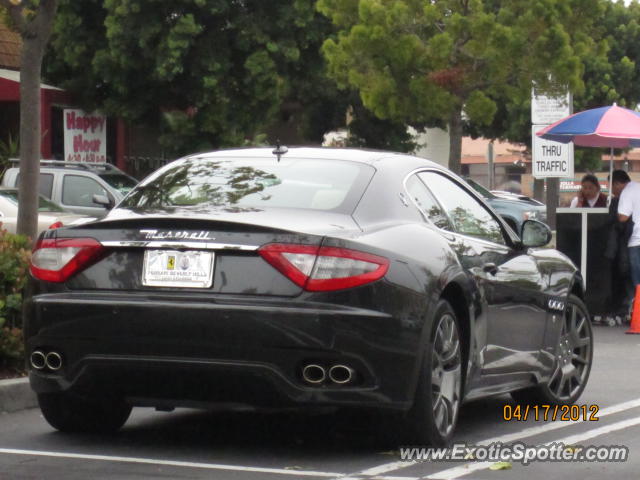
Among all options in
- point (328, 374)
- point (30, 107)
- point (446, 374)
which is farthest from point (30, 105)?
point (328, 374)

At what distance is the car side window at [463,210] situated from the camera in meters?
7.69

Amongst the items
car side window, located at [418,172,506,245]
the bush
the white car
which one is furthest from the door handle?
the white car

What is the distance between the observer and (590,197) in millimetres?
16297

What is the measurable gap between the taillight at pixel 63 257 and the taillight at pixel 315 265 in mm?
839

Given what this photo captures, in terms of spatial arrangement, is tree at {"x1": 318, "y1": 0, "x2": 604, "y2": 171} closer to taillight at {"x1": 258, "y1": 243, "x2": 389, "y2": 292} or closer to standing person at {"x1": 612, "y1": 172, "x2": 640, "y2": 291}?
standing person at {"x1": 612, "y1": 172, "x2": 640, "y2": 291}

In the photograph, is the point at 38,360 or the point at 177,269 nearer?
the point at 177,269

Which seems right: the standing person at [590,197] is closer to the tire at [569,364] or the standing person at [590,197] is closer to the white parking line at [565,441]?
the tire at [569,364]

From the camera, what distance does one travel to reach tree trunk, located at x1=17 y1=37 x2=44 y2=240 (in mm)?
11055

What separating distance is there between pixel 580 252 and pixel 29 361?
33.3 ft

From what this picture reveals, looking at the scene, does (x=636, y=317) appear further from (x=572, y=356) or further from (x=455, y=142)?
(x=455, y=142)

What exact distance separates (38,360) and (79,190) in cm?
1617

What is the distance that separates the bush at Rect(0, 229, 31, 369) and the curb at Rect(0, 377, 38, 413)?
1.15 feet

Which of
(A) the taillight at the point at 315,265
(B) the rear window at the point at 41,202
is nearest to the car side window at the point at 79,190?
(B) the rear window at the point at 41,202

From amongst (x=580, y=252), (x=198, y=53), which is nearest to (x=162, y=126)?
(x=198, y=53)
